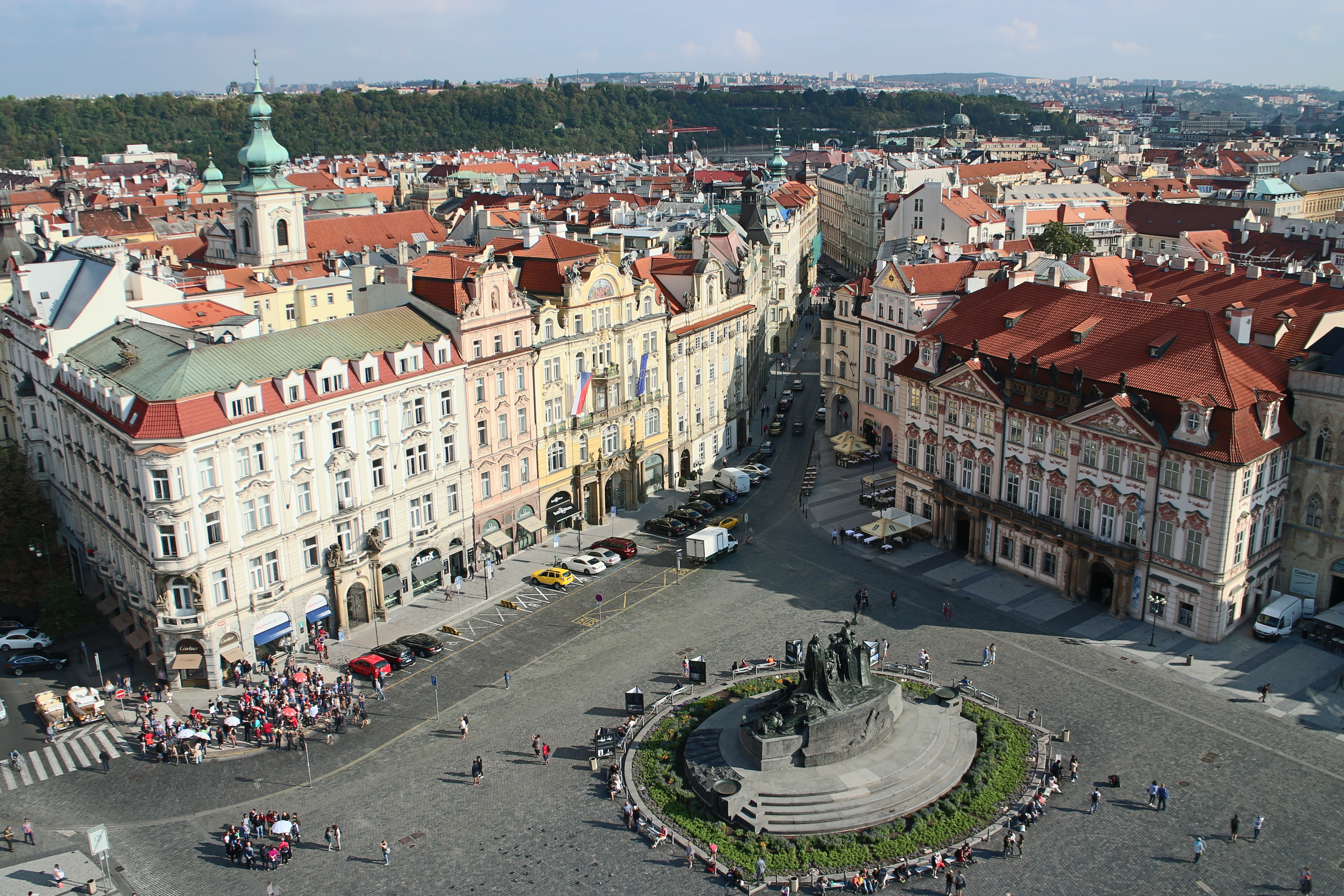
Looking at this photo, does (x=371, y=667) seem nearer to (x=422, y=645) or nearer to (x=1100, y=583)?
(x=422, y=645)

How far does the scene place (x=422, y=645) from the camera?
6838 cm

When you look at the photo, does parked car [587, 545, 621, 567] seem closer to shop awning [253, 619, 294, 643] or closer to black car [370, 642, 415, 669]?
black car [370, 642, 415, 669]

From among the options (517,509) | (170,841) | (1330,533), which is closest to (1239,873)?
(1330,533)

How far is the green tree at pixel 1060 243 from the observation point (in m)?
135

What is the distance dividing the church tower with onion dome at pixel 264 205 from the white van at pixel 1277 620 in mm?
98845

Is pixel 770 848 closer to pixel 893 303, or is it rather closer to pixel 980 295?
pixel 980 295

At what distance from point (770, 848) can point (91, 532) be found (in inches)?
1937

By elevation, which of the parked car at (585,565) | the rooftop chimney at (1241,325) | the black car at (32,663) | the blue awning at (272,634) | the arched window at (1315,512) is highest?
the rooftop chimney at (1241,325)

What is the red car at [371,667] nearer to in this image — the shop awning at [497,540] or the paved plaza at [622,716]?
the paved plaza at [622,716]

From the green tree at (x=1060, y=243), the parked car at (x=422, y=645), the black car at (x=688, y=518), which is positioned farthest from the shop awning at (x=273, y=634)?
the green tree at (x=1060, y=243)

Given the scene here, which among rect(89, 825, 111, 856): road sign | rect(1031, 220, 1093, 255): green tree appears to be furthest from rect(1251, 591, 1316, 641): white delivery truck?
rect(1031, 220, 1093, 255): green tree

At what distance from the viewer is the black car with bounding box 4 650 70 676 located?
67062 millimetres

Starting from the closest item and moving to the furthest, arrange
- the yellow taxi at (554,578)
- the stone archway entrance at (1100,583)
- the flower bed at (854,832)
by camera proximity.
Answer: the flower bed at (854,832), the stone archway entrance at (1100,583), the yellow taxi at (554,578)

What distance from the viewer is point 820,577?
79.2 metres
